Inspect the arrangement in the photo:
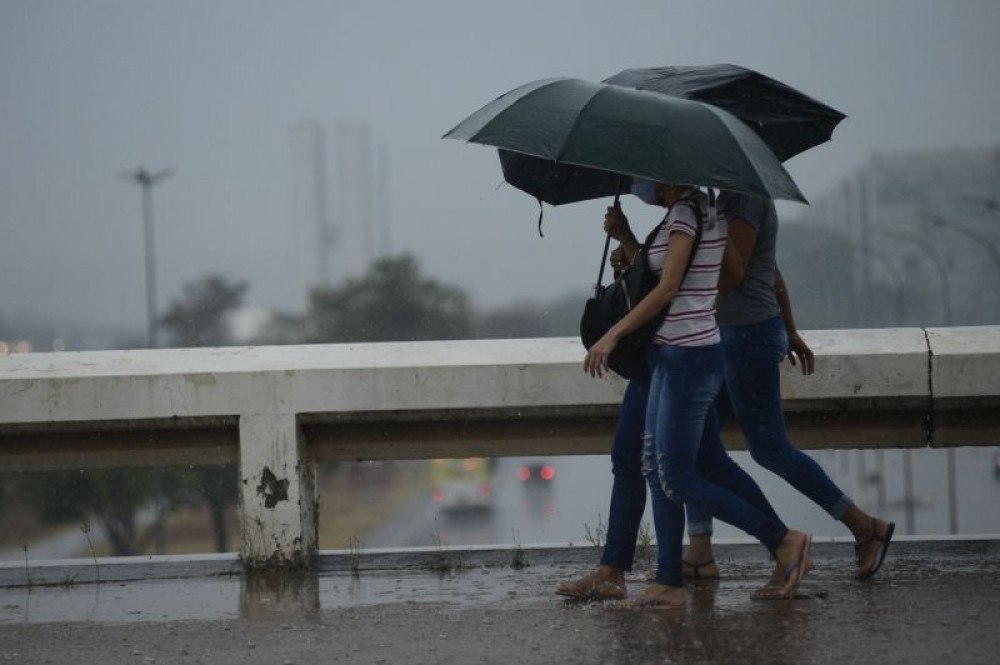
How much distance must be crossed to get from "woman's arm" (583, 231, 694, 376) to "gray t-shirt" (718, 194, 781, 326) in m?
0.49

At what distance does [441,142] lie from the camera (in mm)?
4848

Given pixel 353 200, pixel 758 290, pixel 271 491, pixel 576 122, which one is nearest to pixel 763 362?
pixel 758 290

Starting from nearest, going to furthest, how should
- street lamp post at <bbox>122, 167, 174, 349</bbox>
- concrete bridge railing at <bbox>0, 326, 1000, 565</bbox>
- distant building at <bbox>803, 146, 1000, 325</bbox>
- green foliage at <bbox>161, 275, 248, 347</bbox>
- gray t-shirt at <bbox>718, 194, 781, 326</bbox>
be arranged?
1. gray t-shirt at <bbox>718, 194, 781, 326</bbox>
2. concrete bridge railing at <bbox>0, 326, 1000, 565</bbox>
3. street lamp post at <bbox>122, 167, 174, 349</bbox>
4. distant building at <bbox>803, 146, 1000, 325</bbox>
5. green foliage at <bbox>161, 275, 248, 347</bbox>

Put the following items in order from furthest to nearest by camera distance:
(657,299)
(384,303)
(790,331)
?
1. (384,303)
2. (790,331)
3. (657,299)

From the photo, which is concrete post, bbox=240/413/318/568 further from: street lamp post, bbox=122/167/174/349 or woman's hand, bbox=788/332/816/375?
street lamp post, bbox=122/167/174/349

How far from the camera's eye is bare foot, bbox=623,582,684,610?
4.77 metres

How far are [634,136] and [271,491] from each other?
2.45 m

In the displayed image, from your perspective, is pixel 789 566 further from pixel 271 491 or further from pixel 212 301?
pixel 212 301

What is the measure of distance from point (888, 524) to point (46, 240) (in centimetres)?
10654

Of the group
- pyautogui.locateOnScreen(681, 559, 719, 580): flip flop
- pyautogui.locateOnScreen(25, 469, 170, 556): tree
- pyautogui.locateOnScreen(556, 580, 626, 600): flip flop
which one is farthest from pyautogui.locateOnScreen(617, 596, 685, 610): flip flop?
pyautogui.locateOnScreen(25, 469, 170, 556): tree

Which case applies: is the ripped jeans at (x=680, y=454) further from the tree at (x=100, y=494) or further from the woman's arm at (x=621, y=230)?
the tree at (x=100, y=494)

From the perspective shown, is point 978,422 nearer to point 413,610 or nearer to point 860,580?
point 860,580

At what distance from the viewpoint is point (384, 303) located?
137 feet

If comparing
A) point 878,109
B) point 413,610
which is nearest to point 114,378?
point 413,610
